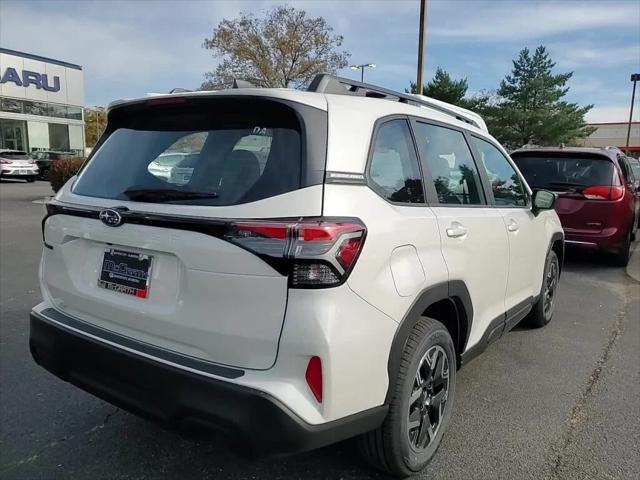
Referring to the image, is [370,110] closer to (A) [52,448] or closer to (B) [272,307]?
(B) [272,307]

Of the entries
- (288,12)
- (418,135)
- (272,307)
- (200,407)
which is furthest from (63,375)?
(288,12)

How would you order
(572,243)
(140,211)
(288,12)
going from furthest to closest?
(288,12)
(572,243)
(140,211)

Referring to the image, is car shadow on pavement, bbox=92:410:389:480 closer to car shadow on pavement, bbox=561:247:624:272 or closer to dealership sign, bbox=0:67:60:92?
car shadow on pavement, bbox=561:247:624:272

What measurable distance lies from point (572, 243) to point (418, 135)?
17.3ft

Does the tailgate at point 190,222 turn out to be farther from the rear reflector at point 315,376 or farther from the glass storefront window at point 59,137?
the glass storefront window at point 59,137

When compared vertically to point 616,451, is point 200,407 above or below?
above

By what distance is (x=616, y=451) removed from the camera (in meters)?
2.80

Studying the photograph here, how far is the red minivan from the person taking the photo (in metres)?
6.94

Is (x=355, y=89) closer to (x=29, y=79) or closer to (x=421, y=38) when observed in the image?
(x=421, y=38)

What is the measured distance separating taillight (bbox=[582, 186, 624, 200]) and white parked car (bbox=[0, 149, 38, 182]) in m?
24.4

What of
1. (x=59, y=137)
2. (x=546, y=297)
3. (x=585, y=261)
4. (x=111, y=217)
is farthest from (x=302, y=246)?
(x=59, y=137)

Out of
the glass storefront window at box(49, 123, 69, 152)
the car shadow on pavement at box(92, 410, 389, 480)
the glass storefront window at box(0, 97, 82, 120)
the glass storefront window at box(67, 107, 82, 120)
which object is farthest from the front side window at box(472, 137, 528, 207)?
the glass storefront window at box(67, 107, 82, 120)

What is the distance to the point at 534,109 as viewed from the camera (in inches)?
1614

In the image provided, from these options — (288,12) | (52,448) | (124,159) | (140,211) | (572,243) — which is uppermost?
(288,12)
